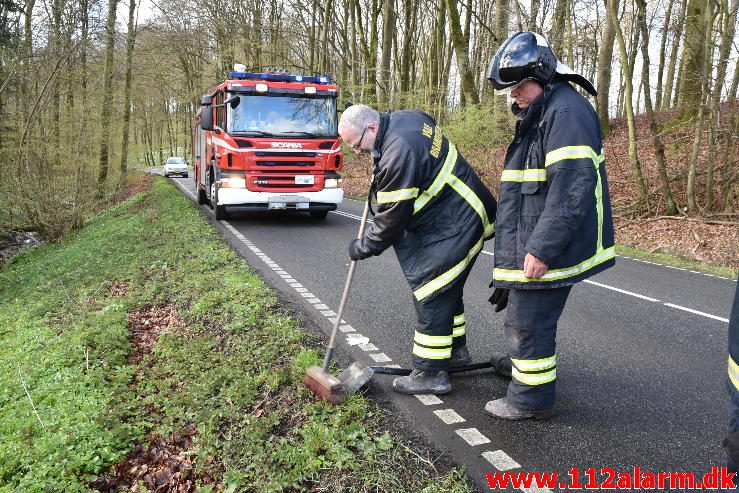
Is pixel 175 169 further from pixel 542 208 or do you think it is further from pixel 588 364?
pixel 542 208

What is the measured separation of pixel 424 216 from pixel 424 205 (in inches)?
3.5

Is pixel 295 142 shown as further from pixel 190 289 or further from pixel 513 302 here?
pixel 513 302

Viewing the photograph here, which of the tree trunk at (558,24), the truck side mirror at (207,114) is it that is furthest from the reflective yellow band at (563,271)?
the tree trunk at (558,24)

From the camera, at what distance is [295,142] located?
36.2 feet

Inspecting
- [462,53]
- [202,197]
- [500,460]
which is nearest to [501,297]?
[500,460]

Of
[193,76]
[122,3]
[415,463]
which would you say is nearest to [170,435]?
[415,463]

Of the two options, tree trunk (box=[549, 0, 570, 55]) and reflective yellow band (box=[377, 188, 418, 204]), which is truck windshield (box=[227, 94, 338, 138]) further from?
tree trunk (box=[549, 0, 570, 55])

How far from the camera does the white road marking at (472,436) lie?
323 cm

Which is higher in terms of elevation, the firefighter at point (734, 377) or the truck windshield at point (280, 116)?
the truck windshield at point (280, 116)

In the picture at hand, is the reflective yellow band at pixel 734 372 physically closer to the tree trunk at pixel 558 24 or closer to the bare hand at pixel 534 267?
the bare hand at pixel 534 267

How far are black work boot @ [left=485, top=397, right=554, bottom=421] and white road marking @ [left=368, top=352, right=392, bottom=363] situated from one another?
1.15 meters

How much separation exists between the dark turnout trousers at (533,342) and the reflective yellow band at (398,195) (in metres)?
0.86

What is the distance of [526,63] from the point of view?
3.03 meters

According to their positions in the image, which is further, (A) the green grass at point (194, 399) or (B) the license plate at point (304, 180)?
(B) the license plate at point (304, 180)
